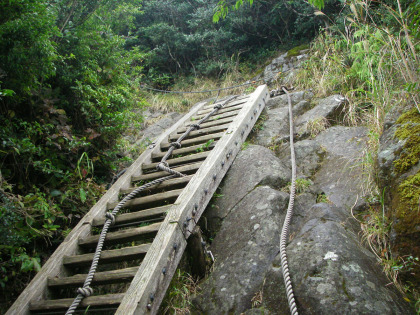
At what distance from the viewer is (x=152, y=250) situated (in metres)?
2.04

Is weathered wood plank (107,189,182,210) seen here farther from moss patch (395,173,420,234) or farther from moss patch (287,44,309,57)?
moss patch (287,44,309,57)

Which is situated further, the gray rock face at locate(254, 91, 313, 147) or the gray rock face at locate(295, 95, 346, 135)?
the gray rock face at locate(254, 91, 313, 147)

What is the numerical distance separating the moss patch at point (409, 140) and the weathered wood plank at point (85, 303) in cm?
211

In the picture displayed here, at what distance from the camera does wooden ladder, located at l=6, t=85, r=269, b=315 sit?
1.89 metres

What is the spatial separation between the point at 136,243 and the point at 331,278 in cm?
185

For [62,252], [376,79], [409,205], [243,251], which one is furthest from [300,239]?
[376,79]

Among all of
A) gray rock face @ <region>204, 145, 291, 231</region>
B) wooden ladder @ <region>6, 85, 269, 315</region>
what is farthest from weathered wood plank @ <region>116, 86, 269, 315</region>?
gray rock face @ <region>204, 145, 291, 231</region>

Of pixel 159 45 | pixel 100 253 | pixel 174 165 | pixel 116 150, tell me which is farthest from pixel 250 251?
pixel 159 45

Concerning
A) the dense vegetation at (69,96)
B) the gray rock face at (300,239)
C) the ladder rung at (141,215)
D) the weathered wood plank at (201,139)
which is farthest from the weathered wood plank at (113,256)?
the weathered wood plank at (201,139)

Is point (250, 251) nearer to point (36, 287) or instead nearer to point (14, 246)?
point (36, 287)

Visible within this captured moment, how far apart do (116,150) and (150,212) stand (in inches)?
59.8

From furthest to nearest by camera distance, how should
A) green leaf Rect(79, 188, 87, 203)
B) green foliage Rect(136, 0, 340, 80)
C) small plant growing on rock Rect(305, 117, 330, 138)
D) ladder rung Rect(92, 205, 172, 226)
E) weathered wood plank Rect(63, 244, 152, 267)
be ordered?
1. green foliage Rect(136, 0, 340, 80)
2. small plant growing on rock Rect(305, 117, 330, 138)
3. green leaf Rect(79, 188, 87, 203)
4. ladder rung Rect(92, 205, 172, 226)
5. weathered wood plank Rect(63, 244, 152, 267)

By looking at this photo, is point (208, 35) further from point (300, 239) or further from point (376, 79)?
point (300, 239)

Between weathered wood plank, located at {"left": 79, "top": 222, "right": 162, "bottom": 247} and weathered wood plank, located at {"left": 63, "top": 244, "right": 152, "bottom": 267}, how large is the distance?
141 mm
